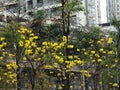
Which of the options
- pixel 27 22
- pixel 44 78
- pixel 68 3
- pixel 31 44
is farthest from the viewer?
pixel 44 78

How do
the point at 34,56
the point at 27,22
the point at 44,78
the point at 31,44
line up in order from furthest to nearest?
the point at 44,78
the point at 27,22
the point at 34,56
the point at 31,44

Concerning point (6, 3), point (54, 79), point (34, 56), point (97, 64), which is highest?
point (6, 3)

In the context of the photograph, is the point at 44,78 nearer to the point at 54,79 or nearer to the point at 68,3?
the point at 54,79

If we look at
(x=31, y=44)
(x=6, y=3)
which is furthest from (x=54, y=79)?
(x=31, y=44)

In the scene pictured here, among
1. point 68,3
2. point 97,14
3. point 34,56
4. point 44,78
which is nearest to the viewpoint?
point 68,3

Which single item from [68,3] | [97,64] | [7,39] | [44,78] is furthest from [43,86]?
[68,3]

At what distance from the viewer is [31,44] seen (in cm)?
2198

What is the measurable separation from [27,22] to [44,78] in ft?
22.0

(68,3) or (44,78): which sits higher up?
(68,3)

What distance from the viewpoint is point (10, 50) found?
83.1ft

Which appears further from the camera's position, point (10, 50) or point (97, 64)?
point (97, 64)

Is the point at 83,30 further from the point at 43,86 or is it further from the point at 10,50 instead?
the point at 10,50

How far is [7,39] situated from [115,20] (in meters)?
7.82

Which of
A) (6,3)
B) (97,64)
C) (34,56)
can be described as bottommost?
(97,64)
